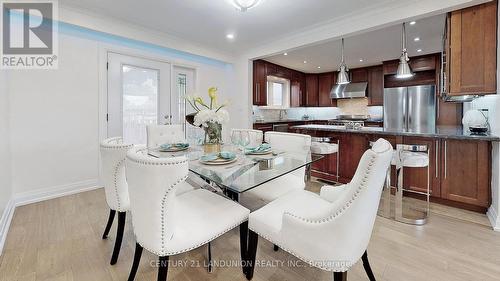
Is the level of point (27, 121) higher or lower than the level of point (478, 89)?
lower

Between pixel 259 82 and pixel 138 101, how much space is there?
260 cm

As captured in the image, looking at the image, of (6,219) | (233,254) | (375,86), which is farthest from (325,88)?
(6,219)

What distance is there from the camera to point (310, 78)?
7.16 metres

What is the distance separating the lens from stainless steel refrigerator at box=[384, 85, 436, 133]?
5031mm

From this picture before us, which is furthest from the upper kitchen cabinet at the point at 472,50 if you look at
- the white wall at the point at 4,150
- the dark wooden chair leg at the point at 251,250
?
the white wall at the point at 4,150

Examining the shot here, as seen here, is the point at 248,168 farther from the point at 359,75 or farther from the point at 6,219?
the point at 359,75

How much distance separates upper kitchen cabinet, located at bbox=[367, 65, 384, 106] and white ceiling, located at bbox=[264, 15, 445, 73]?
298mm

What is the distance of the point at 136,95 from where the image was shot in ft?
12.4

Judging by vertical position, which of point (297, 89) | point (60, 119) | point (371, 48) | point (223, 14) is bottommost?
point (60, 119)

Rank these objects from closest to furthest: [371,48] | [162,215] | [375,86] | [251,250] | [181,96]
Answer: [162,215], [251,250], [181,96], [371,48], [375,86]

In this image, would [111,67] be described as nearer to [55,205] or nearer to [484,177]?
[55,205]

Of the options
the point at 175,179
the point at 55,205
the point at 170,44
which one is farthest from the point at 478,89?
the point at 55,205

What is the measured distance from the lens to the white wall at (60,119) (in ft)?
9.20

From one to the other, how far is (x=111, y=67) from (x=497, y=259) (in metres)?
4.76
